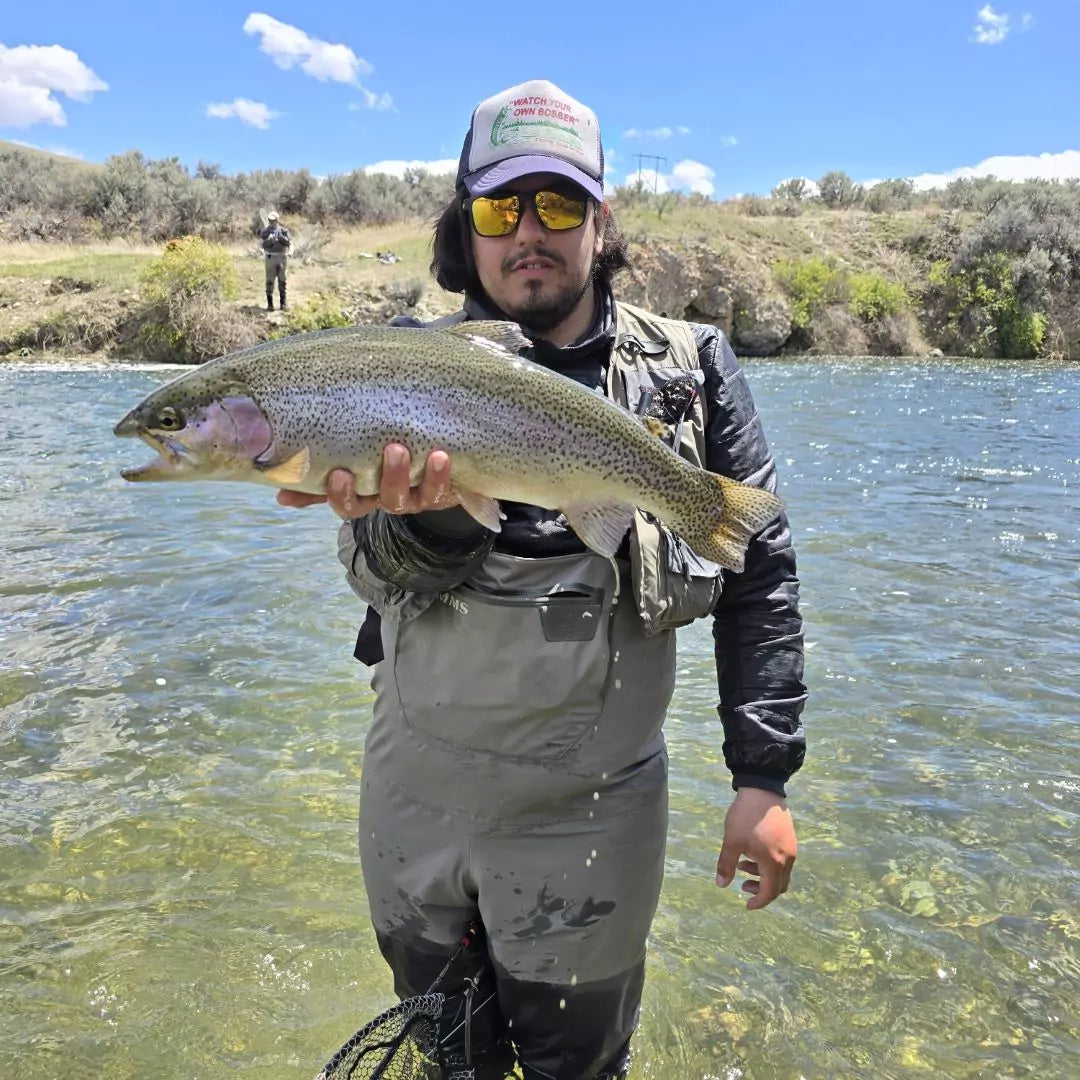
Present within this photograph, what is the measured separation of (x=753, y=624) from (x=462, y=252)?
4.58ft

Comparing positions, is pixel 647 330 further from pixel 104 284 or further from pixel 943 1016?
pixel 104 284

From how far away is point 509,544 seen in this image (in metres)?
2.25

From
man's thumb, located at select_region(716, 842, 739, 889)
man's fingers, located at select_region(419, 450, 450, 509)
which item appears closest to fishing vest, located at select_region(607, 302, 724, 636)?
man's fingers, located at select_region(419, 450, 450, 509)

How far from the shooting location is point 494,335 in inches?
87.8

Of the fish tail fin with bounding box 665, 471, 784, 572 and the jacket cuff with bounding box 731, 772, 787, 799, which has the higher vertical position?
the fish tail fin with bounding box 665, 471, 784, 572

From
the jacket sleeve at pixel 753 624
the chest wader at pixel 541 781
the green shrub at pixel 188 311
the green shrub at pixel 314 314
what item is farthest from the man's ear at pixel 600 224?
the green shrub at pixel 314 314

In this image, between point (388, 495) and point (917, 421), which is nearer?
point (388, 495)

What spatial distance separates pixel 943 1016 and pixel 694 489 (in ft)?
7.79

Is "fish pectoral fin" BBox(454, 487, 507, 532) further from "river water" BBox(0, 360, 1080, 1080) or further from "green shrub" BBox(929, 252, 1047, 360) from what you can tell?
"green shrub" BBox(929, 252, 1047, 360)

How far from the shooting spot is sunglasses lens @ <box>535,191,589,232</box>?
Result: 7.74 ft

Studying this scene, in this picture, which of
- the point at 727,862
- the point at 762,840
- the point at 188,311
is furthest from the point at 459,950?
A: the point at 188,311

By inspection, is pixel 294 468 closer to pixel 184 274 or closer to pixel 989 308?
pixel 184 274

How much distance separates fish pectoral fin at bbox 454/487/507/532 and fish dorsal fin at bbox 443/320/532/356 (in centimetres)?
36

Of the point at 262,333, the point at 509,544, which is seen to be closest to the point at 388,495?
the point at 509,544
